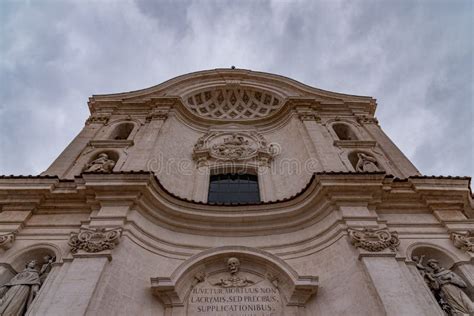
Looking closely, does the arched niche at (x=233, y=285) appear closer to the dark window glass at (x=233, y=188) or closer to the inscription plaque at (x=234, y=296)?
the inscription plaque at (x=234, y=296)

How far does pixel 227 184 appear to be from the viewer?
14086 mm

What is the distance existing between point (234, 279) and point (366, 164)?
668cm

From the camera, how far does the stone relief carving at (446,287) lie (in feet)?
25.7

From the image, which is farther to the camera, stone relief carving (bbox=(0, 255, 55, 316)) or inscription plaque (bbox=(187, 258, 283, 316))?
inscription plaque (bbox=(187, 258, 283, 316))

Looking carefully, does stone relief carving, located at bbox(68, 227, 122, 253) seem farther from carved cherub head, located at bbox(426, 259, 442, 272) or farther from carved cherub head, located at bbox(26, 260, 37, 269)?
carved cherub head, located at bbox(426, 259, 442, 272)

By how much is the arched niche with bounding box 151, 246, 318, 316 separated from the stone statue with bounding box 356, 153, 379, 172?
535 centimetres

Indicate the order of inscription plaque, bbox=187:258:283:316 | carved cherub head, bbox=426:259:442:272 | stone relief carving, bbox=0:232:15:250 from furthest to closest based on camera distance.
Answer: stone relief carving, bbox=0:232:15:250 → carved cherub head, bbox=426:259:442:272 → inscription plaque, bbox=187:258:283:316

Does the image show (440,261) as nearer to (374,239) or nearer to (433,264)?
(433,264)

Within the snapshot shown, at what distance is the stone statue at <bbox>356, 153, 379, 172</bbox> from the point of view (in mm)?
12594

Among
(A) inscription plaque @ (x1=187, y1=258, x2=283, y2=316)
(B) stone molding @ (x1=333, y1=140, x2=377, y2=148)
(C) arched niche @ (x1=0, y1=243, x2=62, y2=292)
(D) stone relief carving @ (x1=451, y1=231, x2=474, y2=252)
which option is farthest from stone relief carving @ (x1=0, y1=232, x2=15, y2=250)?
(D) stone relief carving @ (x1=451, y1=231, x2=474, y2=252)

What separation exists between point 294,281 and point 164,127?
990 cm

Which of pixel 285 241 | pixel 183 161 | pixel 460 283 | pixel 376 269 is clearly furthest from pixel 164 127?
pixel 460 283

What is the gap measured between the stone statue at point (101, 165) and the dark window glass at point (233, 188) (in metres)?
3.82

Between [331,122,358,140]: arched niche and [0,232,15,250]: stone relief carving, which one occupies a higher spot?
[331,122,358,140]: arched niche
